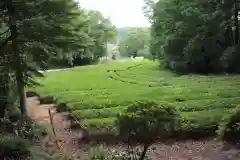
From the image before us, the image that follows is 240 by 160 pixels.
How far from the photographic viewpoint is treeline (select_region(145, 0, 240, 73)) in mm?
24828

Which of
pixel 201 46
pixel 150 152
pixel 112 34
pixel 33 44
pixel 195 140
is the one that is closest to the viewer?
pixel 150 152

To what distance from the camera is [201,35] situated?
26047 mm

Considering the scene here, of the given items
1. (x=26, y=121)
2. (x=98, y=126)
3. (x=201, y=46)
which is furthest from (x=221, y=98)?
(x=201, y=46)

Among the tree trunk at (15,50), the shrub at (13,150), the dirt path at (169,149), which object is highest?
the tree trunk at (15,50)

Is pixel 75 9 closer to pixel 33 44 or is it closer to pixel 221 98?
pixel 33 44

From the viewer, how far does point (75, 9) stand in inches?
484

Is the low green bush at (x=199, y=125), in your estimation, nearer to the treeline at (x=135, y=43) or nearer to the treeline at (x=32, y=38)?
the treeline at (x=32, y=38)

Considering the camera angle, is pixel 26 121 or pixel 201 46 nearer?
pixel 26 121

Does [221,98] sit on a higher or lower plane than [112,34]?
lower

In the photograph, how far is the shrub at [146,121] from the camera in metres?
6.70

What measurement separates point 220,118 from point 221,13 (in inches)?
549

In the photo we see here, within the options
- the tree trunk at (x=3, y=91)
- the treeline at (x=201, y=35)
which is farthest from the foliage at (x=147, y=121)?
the treeline at (x=201, y=35)

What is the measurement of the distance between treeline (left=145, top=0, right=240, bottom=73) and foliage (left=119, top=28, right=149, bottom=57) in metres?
35.0

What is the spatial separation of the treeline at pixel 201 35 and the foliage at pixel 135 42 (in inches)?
1380
